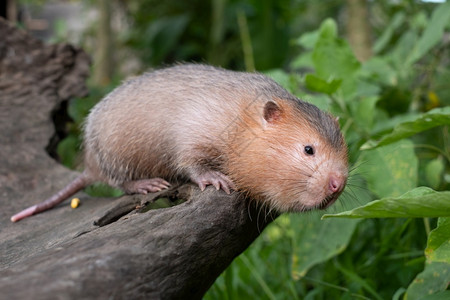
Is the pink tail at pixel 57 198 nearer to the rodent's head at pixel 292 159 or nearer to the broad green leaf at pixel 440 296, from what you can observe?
the rodent's head at pixel 292 159

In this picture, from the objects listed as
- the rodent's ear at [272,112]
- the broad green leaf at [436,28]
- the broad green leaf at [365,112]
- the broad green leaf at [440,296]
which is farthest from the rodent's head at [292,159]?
the broad green leaf at [436,28]

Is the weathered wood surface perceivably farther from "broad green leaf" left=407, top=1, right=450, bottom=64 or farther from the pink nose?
"broad green leaf" left=407, top=1, right=450, bottom=64

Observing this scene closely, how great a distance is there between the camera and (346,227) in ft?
12.8

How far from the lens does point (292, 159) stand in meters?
3.07

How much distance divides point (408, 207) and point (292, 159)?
884 millimetres

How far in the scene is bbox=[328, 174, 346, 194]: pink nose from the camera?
2941mm

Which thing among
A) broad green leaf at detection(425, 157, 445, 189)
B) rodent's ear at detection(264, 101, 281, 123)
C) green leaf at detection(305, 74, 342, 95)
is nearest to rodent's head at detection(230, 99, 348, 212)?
rodent's ear at detection(264, 101, 281, 123)

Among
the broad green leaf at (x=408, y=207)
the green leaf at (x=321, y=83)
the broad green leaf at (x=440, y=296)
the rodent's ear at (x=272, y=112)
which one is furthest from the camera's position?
the green leaf at (x=321, y=83)

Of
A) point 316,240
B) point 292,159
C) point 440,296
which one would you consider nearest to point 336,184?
point 292,159

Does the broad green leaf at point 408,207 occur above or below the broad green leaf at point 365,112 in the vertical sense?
above

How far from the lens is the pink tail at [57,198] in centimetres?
361

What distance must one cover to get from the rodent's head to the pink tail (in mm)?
1330

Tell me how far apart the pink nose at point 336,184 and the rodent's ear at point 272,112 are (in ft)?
1.68

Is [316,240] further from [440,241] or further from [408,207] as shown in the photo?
[408,207]
